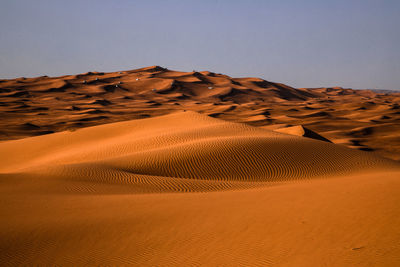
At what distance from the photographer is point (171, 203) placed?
7.64 meters

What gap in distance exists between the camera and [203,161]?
1382cm

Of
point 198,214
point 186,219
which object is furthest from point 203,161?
point 186,219

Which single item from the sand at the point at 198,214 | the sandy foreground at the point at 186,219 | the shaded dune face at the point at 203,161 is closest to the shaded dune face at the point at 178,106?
the shaded dune face at the point at 203,161

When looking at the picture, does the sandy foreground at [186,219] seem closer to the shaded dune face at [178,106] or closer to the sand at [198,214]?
the sand at [198,214]

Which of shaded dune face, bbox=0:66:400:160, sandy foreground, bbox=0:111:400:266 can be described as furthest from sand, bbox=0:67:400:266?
shaded dune face, bbox=0:66:400:160

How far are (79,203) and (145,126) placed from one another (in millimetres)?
16647

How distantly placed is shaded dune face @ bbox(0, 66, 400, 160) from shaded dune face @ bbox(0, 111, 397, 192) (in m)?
8.29

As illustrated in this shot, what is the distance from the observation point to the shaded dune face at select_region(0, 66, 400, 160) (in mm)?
31438

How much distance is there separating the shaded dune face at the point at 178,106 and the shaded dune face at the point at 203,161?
8290 mm

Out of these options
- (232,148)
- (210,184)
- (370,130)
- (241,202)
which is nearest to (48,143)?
(232,148)

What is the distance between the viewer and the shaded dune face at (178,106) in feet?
103

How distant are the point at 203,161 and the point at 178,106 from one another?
43619 millimetres

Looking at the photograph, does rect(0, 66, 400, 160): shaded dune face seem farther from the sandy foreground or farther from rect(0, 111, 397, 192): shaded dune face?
the sandy foreground

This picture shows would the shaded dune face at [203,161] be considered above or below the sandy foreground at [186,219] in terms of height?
below
